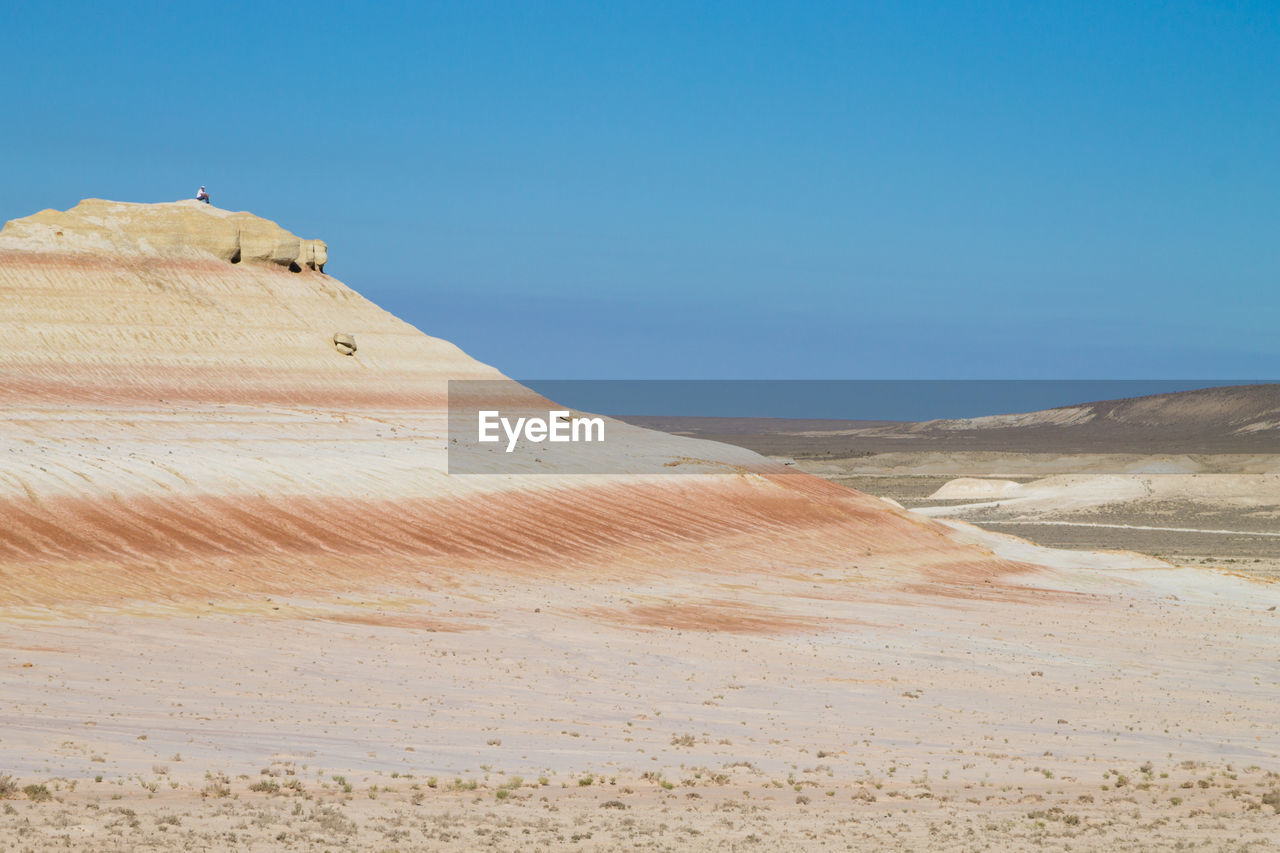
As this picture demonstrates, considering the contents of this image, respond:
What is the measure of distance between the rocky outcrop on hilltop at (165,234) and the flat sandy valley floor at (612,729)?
29046mm

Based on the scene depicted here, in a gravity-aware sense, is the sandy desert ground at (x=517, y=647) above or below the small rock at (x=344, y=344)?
below

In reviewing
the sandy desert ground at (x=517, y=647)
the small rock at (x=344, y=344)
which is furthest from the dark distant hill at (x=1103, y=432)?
the sandy desert ground at (x=517, y=647)

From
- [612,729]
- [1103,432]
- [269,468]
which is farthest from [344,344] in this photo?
[1103,432]

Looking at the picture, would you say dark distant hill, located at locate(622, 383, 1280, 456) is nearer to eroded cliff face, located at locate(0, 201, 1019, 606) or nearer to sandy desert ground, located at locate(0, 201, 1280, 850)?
eroded cliff face, located at locate(0, 201, 1019, 606)

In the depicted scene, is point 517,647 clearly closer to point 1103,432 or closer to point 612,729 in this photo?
point 612,729

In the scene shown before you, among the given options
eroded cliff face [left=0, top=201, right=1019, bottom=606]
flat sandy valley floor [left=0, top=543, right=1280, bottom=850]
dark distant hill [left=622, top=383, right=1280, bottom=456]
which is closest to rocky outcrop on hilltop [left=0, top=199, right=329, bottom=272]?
eroded cliff face [left=0, top=201, right=1019, bottom=606]

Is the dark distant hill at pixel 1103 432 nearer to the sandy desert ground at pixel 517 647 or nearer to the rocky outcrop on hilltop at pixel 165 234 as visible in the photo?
the rocky outcrop on hilltop at pixel 165 234

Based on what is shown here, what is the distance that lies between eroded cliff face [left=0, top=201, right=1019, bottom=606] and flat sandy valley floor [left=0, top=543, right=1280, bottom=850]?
11.0 ft

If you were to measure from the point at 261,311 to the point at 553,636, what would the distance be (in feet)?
102

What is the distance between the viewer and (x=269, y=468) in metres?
30.4

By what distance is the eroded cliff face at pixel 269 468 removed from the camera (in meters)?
24.8

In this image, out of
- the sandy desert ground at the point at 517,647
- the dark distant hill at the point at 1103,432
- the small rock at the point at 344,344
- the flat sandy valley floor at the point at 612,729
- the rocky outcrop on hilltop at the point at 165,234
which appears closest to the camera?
the flat sandy valley floor at the point at 612,729

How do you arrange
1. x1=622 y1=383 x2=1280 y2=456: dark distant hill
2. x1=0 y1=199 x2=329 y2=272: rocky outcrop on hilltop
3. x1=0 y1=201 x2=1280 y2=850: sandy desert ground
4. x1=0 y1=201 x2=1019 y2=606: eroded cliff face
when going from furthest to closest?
x1=622 y1=383 x2=1280 y2=456: dark distant hill
x1=0 y1=199 x2=329 y2=272: rocky outcrop on hilltop
x1=0 y1=201 x2=1019 y2=606: eroded cliff face
x1=0 y1=201 x2=1280 y2=850: sandy desert ground

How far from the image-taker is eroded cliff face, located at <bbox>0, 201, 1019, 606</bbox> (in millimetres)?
24797
